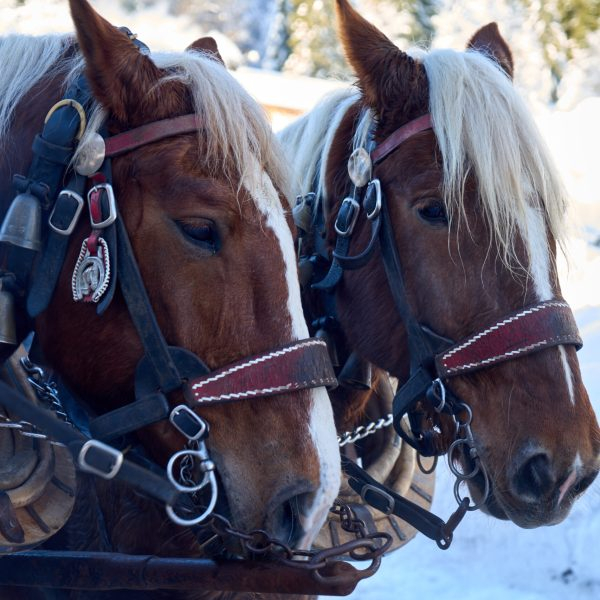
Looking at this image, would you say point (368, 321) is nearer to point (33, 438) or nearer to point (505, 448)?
point (505, 448)

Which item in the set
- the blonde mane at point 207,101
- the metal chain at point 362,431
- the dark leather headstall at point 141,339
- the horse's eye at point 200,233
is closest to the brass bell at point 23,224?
the dark leather headstall at point 141,339

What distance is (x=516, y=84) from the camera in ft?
8.32

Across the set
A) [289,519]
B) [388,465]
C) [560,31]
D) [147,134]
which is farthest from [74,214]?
[560,31]

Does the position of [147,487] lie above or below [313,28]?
above

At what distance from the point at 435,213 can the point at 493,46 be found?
0.73 meters

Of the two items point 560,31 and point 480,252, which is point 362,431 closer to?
point 480,252

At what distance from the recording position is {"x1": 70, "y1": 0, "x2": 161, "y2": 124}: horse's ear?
5.56 feet

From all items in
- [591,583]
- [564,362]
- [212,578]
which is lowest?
[591,583]

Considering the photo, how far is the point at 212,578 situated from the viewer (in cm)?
178

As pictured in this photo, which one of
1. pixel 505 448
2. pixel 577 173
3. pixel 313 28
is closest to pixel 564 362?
pixel 505 448

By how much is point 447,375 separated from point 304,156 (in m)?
0.89

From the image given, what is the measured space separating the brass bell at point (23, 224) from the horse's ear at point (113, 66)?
24cm

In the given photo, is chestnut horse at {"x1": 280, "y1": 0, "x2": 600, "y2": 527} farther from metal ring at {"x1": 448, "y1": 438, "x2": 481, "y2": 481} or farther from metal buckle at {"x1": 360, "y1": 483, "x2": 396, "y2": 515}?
metal buckle at {"x1": 360, "y1": 483, "x2": 396, "y2": 515}

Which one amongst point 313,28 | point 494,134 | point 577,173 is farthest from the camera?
point 313,28
